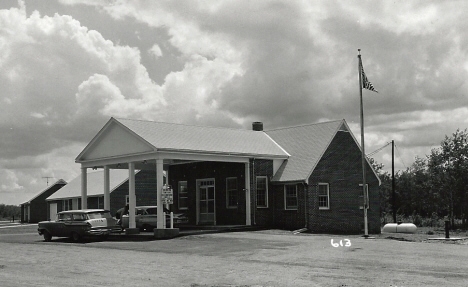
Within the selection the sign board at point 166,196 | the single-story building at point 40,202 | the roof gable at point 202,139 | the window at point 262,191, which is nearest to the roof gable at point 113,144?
the roof gable at point 202,139

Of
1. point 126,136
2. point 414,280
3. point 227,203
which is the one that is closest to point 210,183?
point 227,203

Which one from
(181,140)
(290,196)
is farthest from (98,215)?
(290,196)

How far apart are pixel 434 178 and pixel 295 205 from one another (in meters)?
21.6

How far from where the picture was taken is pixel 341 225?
33.5 meters

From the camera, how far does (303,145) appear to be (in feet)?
114

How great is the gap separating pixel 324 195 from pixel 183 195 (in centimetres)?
850

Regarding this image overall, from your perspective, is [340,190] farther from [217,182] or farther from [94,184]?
[94,184]

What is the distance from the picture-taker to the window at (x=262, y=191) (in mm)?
32312

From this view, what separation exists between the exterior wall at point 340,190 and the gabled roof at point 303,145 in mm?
402

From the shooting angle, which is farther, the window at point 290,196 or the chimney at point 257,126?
the chimney at point 257,126

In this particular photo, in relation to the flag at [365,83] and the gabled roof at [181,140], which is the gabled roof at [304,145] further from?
the flag at [365,83]

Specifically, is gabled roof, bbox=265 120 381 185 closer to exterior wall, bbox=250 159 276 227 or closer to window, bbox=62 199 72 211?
exterior wall, bbox=250 159 276 227

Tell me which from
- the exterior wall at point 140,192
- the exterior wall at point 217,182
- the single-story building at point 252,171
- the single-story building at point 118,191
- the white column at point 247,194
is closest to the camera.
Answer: the single-story building at point 252,171

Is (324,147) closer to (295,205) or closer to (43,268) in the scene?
(295,205)
